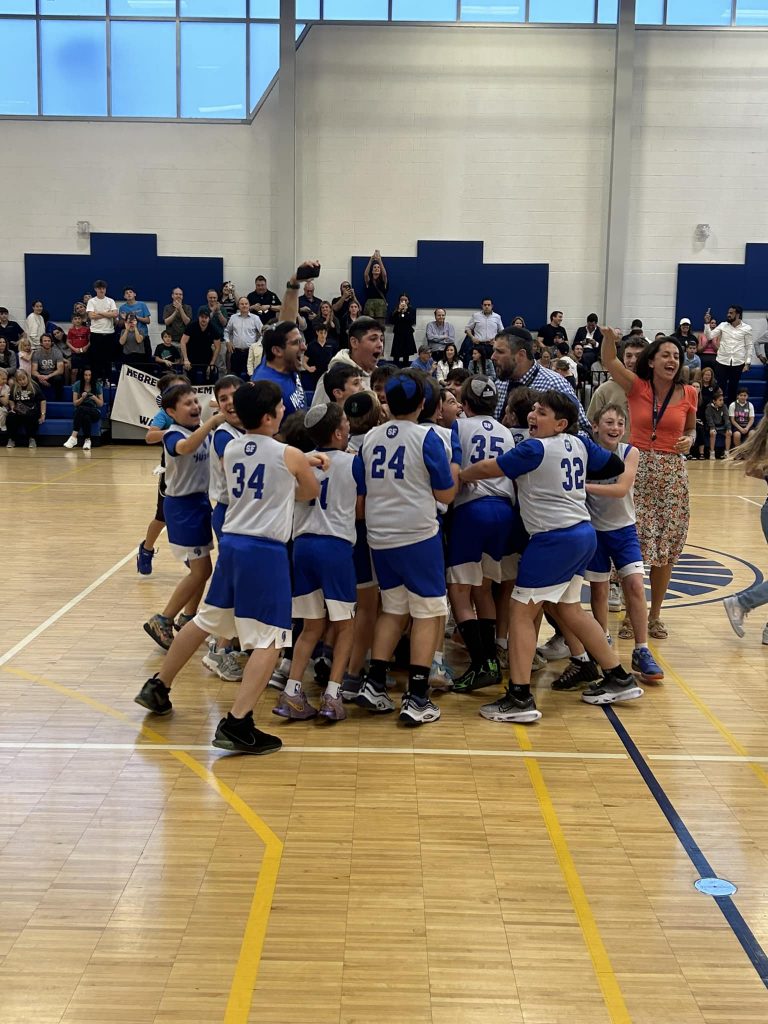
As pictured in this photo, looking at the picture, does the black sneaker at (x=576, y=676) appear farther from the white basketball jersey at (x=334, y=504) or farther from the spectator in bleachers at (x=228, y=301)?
the spectator in bleachers at (x=228, y=301)

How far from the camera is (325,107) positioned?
737 inches

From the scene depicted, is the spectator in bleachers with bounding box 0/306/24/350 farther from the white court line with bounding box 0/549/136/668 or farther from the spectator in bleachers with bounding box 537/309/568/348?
the white court line with bounding box 0/549/136/668

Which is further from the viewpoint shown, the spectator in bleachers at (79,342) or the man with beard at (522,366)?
the spectator in bleachers at (79,342)

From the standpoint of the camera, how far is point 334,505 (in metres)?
4.97

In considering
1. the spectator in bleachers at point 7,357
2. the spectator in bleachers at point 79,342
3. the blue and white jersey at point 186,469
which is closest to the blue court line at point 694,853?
the blue and white jersey at point 186,469

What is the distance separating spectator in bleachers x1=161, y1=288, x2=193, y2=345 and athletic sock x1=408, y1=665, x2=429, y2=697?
558 inches

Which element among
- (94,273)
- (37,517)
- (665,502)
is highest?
(94,273)

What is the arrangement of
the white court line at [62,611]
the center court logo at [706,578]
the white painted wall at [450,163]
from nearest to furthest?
the white court line at [62,611]
the center court logo at [706,578]
the white painted wall at [450,163]

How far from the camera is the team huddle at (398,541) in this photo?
4.50 m

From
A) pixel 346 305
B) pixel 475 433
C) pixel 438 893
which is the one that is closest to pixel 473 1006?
pixel 438 893

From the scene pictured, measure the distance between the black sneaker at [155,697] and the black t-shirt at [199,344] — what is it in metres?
13.5

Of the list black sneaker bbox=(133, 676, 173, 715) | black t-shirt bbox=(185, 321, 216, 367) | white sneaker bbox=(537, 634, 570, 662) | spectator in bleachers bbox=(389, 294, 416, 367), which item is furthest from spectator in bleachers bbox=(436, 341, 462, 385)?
black sneaker bbox=(133, 676, 173, 715)

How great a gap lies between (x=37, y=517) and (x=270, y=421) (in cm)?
687

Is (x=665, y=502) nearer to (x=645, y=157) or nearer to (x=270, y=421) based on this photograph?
(x=270, y=421)
